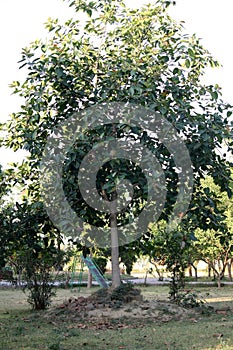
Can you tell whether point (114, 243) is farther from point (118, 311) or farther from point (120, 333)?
point (120, 333)

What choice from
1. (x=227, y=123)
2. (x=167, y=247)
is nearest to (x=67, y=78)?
(x=227, y=123)

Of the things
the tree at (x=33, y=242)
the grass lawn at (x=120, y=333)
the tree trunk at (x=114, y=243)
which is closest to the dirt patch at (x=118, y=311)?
the grass lawn at (x=120, y=333)

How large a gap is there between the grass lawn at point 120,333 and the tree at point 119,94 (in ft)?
5.79

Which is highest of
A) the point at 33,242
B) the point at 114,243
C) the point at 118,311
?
the point at 33,242

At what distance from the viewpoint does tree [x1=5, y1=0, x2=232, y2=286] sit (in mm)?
10180

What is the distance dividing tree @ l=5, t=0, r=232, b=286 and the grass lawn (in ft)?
5.79

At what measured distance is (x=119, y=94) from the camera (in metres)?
10.4

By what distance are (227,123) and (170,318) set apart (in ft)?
12.8

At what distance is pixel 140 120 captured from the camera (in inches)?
391

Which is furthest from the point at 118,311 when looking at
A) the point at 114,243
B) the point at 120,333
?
the point at 120,333

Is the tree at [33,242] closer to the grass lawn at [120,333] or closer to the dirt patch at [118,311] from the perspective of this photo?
the dirt patch at [118,311]

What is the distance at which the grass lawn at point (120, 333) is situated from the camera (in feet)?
22.7

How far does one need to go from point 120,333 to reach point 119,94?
4.52m

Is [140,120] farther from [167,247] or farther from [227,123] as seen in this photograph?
[167,247]
